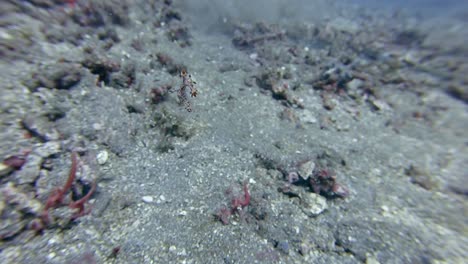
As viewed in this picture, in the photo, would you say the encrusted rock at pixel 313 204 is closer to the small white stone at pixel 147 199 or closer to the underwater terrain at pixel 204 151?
the underwater terrain at pixel 204 151

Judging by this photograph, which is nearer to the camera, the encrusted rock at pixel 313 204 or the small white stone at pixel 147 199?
the small white stone at pixel 147 199

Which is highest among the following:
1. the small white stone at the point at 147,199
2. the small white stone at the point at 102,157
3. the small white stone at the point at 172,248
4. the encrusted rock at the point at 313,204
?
the encrusted rock at the point at 313,204

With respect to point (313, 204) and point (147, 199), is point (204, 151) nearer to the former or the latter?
point (147, 199)

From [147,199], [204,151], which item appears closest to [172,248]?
[147,199]

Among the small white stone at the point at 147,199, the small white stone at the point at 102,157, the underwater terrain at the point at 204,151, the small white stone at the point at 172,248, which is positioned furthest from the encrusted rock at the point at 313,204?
the small white stone at the point at 102,157

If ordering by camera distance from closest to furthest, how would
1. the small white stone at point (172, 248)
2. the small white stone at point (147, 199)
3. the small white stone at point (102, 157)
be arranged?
the small white stone at point (172, 248) → the small white stone at point (147, 199) → the small white stone at point (102, 157)

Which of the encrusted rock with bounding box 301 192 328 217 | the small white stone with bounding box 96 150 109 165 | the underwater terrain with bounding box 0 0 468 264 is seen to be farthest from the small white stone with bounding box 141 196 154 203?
the encrusted rock with bounding box 301 192 328 217

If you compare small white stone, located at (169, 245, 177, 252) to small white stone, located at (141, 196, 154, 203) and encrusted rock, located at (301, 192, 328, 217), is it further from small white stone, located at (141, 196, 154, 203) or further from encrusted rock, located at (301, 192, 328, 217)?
encrusted rock, located at (301, 192, 328, 217)

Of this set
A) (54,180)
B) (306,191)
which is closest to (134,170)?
(54,180)
